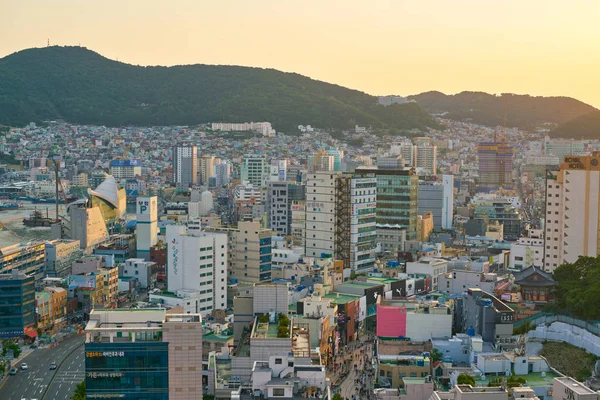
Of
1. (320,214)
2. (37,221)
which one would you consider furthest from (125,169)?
(320,214)

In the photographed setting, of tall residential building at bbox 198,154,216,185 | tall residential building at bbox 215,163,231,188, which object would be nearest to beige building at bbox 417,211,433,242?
tall residential building at bbox 215,163,231,188

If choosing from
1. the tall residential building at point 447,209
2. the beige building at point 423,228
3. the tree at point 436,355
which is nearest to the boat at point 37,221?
the tall residential building at point 447,209

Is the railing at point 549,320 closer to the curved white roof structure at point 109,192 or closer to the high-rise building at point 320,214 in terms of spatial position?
the high-rise building at point 320,214

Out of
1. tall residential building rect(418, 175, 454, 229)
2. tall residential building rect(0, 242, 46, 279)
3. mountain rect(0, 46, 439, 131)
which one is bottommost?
tall residential building rect(0, 242, 46, 279)

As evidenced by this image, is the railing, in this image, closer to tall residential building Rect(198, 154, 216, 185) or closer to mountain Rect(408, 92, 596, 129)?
tall residential building Rect(198, 154, 216, 185)

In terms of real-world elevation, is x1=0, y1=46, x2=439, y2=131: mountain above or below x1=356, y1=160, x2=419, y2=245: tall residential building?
above

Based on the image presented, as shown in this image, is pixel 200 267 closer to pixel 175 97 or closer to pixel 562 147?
pixel 562 147

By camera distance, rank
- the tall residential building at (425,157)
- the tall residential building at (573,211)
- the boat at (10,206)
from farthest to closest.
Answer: the tall residential building at (425,157), the boat at (10,206), the tall residential building at (573,211)

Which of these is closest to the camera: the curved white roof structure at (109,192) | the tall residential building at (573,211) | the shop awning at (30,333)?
the shop awning at (30,333)
